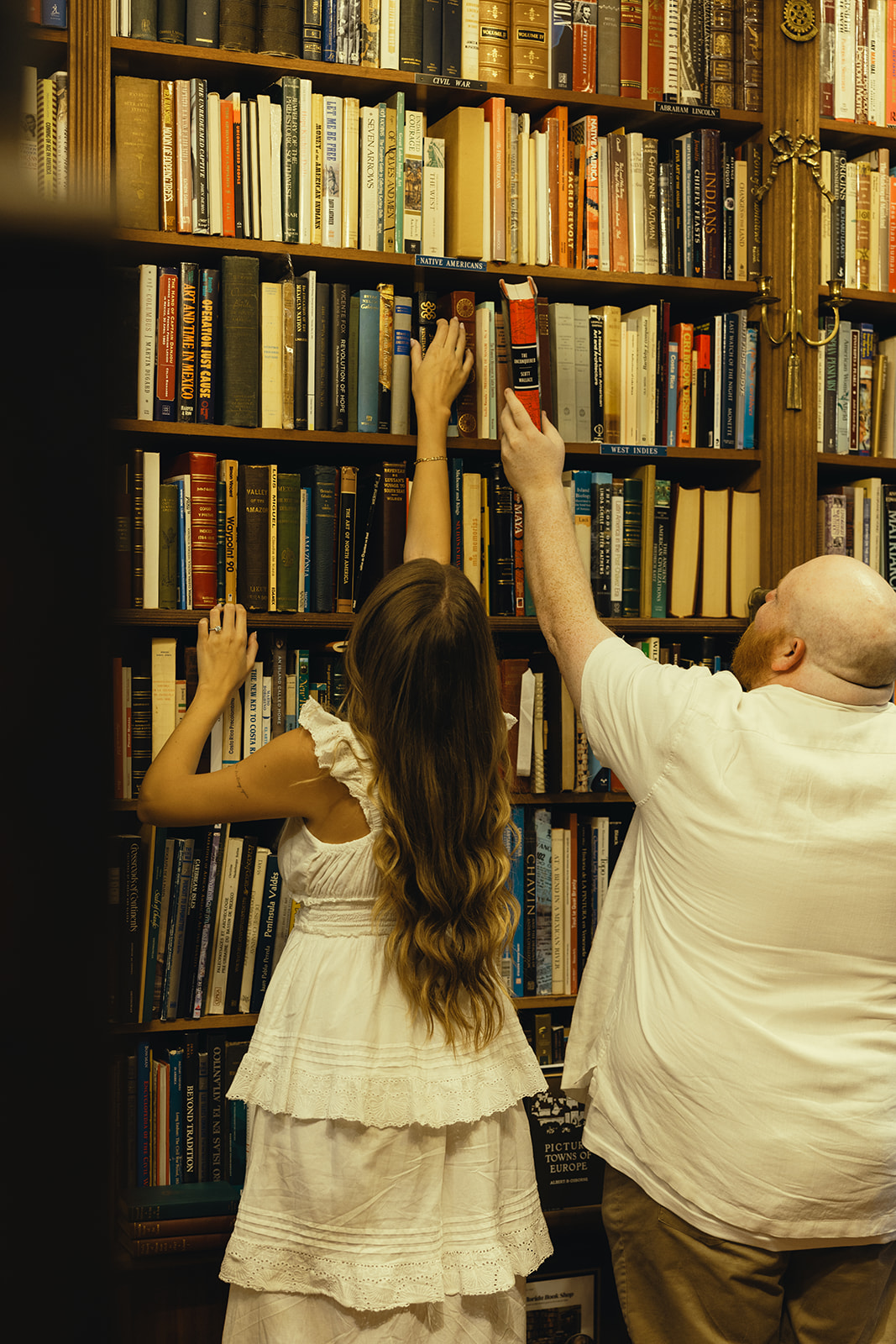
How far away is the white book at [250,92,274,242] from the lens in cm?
198

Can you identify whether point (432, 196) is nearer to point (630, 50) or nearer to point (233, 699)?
point (630, 50)

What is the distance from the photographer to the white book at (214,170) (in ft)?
6.41

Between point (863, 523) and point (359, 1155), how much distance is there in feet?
5.42

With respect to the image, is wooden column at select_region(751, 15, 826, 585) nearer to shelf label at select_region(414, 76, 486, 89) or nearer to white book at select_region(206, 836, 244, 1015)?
shelf label at select_region(414, 76, 486, 89)

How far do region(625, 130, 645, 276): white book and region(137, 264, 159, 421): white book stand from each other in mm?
931

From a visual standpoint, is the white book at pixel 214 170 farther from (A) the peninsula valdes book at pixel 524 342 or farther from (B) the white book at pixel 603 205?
(B) the white book at pixel 603 205

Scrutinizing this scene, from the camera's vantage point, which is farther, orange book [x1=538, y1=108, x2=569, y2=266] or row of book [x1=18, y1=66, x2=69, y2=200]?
orange book [x1=538, y1=108, x2=569, y2=266]

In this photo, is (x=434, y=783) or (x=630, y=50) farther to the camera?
(x=630, y=50)

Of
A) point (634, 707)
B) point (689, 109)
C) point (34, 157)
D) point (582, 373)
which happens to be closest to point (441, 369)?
point (582, 373)

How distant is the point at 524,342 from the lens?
2.07m

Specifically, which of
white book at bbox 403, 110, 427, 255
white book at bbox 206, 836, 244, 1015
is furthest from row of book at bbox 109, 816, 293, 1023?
white book at bbox 403, 110, 427, 255

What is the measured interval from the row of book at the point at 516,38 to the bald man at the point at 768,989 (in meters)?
1.20

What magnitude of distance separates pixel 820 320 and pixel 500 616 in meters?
0.96

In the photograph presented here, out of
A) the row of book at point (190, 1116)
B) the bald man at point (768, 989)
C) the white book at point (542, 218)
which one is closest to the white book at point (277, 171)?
the white book at point (542, 218)
